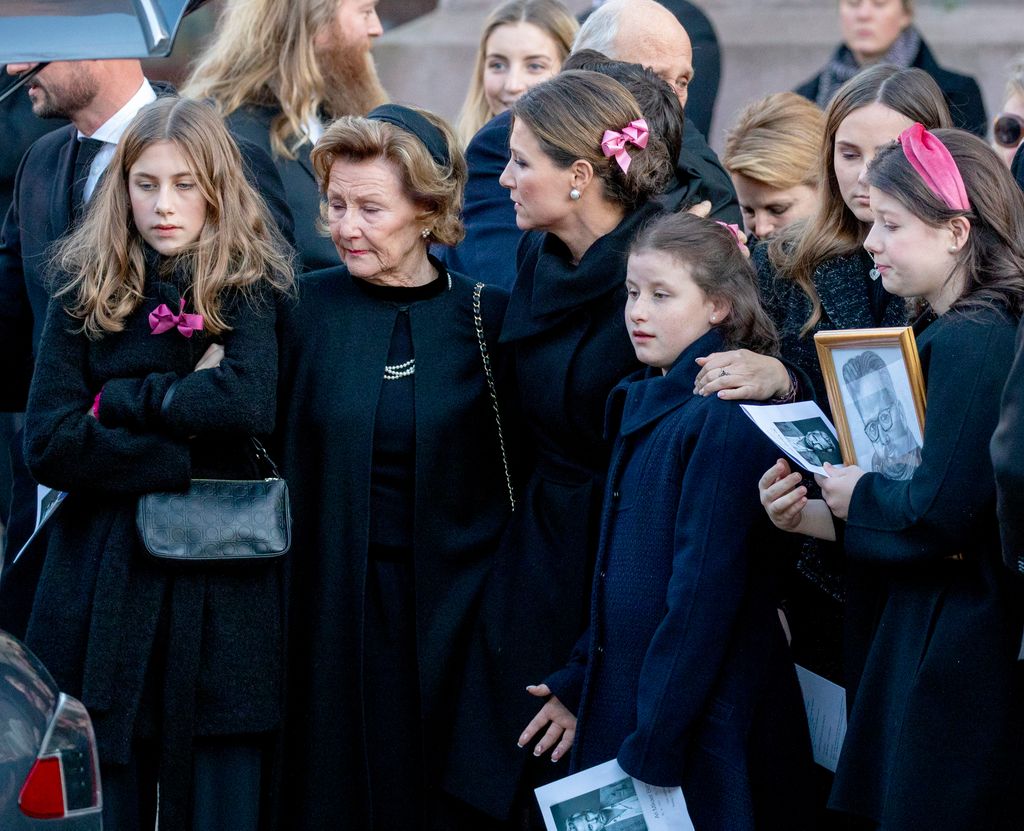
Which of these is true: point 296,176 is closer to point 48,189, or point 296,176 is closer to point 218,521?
point 48,189

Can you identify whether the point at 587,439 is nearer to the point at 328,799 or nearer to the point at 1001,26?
the point at 328,799

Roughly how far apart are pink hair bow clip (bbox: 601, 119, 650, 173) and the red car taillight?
1722 mm

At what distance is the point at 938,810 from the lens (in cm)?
312

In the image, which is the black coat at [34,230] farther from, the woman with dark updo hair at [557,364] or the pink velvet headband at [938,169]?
the pink velvet headband at [938,169]

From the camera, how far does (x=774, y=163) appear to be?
4.93 metres

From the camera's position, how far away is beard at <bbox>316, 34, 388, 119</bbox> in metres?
5.62

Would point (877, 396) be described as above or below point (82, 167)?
below

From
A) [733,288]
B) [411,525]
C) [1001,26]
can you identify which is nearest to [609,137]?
[733,288]

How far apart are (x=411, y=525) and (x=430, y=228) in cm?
74

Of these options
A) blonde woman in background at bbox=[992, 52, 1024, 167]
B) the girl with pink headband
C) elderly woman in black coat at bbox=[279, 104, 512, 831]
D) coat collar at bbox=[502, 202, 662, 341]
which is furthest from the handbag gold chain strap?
blonde woman in background at bbox=[992, 52, 1024, 167]

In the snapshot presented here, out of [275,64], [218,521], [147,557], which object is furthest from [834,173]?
[275,64]

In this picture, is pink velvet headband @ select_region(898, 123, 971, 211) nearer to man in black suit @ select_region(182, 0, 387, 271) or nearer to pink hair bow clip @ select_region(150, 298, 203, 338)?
pink hair bow clip @ select_region(150, 298, 203, 338)

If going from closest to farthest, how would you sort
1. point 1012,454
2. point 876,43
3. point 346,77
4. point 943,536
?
point 1012,454 → point 943,536 → point 346,77 → point 876,43

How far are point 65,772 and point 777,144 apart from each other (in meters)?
2.93
